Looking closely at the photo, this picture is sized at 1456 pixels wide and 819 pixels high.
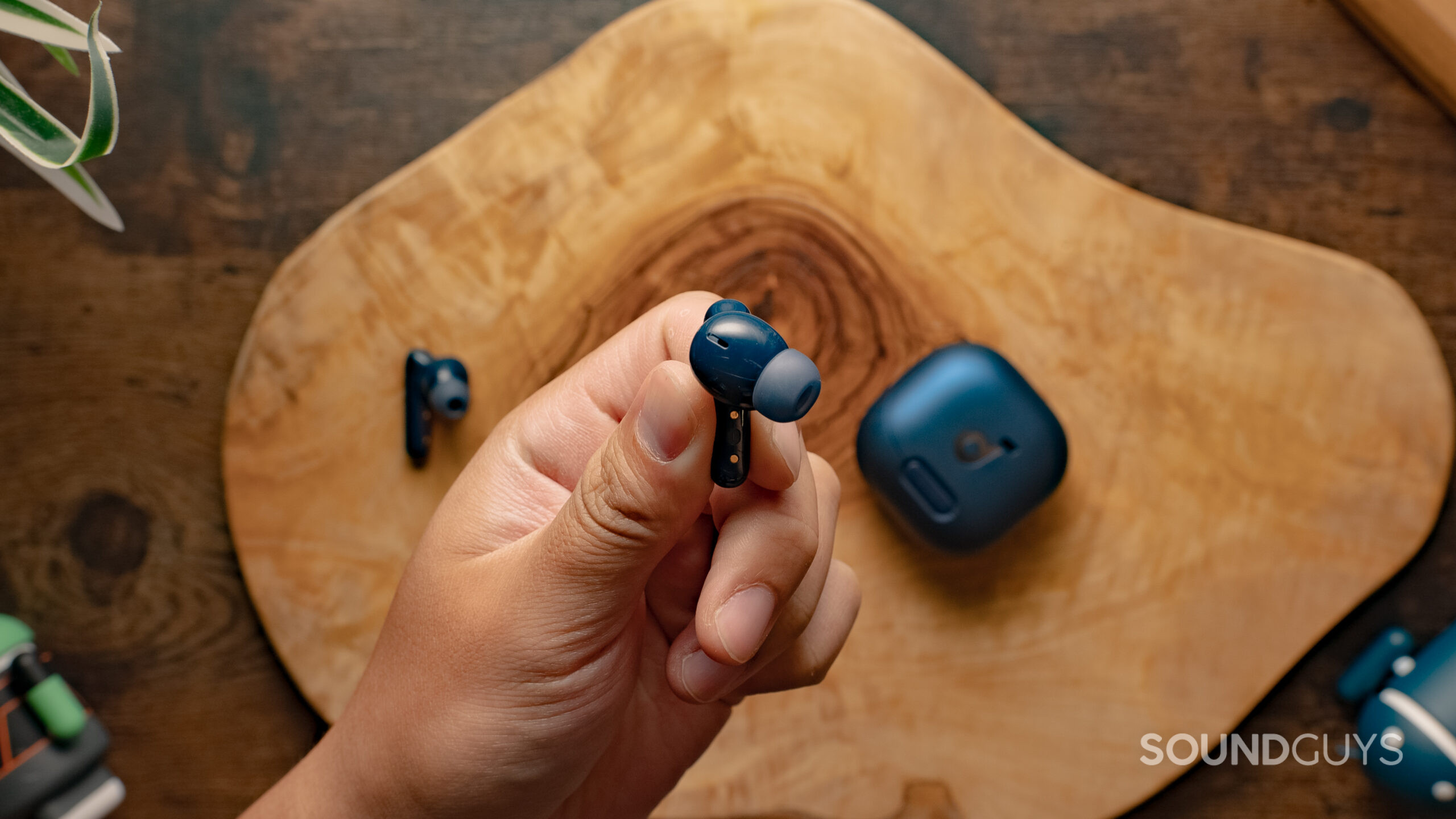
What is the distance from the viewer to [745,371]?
448 mm

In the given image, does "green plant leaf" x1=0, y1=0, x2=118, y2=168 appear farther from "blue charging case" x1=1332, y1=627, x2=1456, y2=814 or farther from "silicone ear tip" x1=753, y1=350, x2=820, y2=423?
"blue charging case" x1=1332, y1=627, x2=1456, y2=814

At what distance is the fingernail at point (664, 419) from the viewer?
1.63 ft

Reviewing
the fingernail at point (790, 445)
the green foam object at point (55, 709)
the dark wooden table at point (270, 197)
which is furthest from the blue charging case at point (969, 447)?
the green foam object at point (55, 709)

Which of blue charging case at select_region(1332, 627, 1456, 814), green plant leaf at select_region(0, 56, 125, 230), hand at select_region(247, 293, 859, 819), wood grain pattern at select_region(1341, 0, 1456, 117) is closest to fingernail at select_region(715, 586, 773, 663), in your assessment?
hand at select_region(247, 293, 859, 819)

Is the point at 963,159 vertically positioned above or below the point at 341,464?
above

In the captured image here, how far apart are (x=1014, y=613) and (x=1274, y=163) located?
2.13ft

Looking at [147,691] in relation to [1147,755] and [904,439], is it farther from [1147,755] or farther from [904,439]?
[1147,755]

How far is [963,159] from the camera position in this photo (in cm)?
92

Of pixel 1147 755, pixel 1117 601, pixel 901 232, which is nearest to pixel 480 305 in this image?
pixel 901 232

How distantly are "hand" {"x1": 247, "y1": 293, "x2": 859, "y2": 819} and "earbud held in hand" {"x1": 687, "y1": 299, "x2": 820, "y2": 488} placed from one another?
25 millimetres

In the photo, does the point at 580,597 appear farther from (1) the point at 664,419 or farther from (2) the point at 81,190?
(2) the point at 81,190

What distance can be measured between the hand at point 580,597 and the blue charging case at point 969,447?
0.14 metres

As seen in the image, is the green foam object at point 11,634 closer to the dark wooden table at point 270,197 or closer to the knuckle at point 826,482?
the dark wooden table at point 270,197

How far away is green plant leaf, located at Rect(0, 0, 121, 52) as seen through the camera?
25.1 inches
